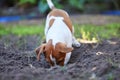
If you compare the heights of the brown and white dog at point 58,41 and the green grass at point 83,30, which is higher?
the brown and white dog at point 58,41

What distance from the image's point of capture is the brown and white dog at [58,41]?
591 cm

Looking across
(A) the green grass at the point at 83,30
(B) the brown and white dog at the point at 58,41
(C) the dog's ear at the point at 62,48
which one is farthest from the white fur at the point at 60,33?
(A) the green grass at the point at 83,30

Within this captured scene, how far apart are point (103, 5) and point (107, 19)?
1490 millimetres

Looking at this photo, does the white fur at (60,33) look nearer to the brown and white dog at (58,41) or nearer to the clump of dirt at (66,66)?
the brown and white dog at (58,41)

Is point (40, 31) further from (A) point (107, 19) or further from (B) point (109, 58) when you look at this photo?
(B) point (109, 58)

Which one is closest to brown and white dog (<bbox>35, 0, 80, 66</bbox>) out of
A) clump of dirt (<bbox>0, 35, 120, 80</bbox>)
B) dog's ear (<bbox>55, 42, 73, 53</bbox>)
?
dog's ear (<bbox>55, 42, 73, 53</bbox>)

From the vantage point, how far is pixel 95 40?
7703mm

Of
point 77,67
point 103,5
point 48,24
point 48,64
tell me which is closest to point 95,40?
point 48,24

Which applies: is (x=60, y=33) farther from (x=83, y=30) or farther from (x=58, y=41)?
(x=83, y=30)

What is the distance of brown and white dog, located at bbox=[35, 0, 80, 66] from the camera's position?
5.91 m

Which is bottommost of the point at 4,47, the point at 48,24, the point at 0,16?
the point at 0,16

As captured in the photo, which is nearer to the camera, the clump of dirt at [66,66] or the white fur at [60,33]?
the clump of dirt at [66,66]

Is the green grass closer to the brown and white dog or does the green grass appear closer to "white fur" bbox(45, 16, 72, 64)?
the brown and white dog

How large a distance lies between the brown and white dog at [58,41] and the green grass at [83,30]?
111 cm
